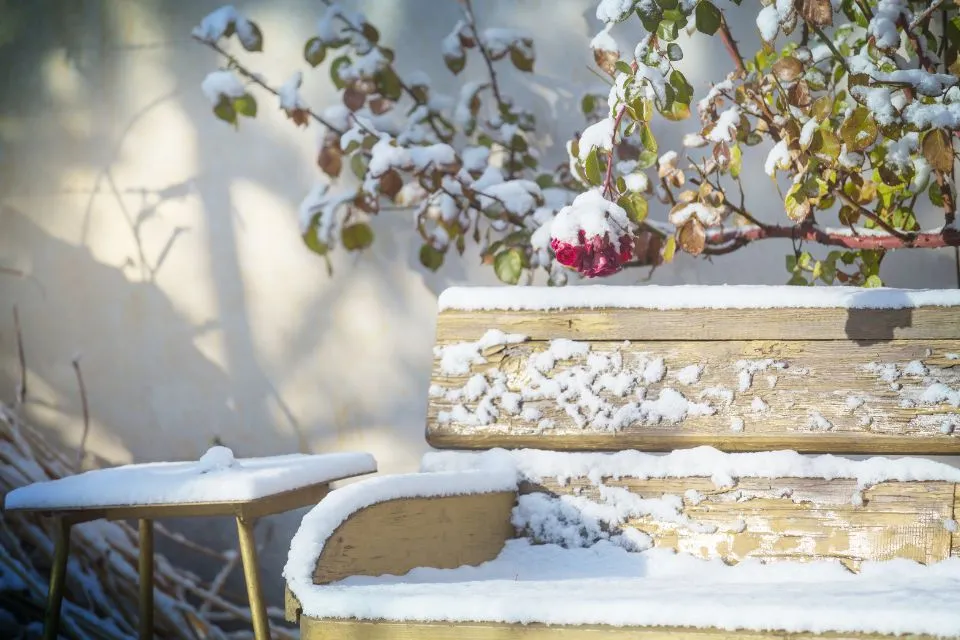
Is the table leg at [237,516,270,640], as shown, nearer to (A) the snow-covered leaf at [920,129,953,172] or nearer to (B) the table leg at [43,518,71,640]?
(B) the table leg at [43,518,71,640]

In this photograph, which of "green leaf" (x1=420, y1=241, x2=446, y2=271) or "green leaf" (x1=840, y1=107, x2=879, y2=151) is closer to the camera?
"green leaf" (x1=840, y1=107, x2=879, y2=151)

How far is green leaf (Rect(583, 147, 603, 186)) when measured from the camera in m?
1.12

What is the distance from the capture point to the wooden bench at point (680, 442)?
104cm

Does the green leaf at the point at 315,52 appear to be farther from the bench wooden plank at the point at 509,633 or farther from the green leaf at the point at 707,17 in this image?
the bench wooden plank at the point at 509,633

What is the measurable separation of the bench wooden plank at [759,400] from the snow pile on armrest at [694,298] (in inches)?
1.9

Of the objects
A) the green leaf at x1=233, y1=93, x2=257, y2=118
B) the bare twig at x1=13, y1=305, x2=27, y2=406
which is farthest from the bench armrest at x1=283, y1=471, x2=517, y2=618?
the bare twig at x1=13, y1=305, x2=27, y2=406

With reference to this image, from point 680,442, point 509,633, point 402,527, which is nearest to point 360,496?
point 402,527

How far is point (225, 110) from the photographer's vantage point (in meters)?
1.93

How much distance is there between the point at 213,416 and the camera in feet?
6.82

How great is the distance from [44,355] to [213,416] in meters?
0.46

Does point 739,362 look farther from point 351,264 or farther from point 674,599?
point 351,264

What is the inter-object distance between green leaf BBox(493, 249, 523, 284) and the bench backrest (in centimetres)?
49

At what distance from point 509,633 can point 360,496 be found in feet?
0.93

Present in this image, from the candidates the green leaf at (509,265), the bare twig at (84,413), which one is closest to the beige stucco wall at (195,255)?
the bare twig at (84,413)
